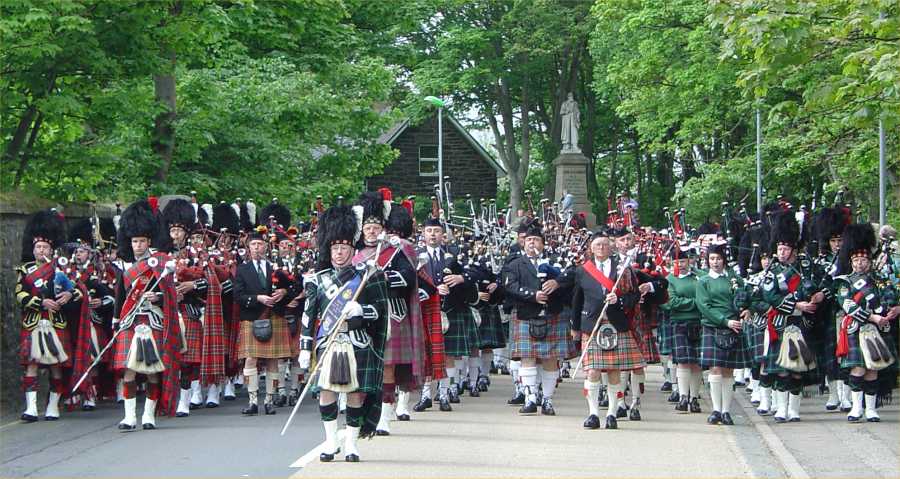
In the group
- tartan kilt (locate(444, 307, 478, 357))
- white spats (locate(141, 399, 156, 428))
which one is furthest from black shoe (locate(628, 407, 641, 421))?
white spats (locate(141, 399, 156, 428))

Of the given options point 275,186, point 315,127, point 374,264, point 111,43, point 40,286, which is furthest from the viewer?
point 315,127

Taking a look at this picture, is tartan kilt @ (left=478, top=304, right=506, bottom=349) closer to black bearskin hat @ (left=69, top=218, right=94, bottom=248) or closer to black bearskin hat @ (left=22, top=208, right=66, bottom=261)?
black bearskin hat @ (left=69, top=218, right=94, bottom=248)

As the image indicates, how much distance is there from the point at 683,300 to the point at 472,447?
3.66 meters

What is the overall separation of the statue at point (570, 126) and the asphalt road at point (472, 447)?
1256 inches

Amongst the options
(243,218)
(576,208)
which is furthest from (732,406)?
(576,208)

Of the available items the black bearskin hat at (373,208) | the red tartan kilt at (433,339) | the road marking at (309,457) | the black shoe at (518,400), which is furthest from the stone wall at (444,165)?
the road marking at (309,457)

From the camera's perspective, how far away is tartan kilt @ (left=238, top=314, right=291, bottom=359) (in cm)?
1312

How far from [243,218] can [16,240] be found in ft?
10.1

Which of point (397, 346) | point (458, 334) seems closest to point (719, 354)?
point (458, 334)

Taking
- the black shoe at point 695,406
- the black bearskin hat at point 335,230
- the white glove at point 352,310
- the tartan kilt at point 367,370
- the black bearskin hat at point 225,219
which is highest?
the black bearskin hat at point 225,219

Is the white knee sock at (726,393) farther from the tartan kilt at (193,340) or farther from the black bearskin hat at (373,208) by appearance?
the tartan kilt at (193,340)

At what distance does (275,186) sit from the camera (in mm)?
21984

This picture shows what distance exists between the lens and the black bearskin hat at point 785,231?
12.8 metres

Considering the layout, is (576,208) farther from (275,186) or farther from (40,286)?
(40,286)
